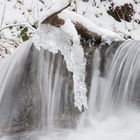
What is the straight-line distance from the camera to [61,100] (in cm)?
434

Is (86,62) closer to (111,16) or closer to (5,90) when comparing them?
(5,90)

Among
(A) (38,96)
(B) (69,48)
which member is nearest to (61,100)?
(A) (38,96)

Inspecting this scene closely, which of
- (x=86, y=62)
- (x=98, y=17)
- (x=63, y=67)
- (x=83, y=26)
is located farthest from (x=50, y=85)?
(x=98, y=17)

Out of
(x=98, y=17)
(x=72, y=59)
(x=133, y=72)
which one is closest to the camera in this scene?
(x=72, y=59)

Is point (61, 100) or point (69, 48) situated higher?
point (69, 48)

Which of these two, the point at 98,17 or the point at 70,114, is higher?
the point at 98,17

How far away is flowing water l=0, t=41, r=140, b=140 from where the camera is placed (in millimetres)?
4145

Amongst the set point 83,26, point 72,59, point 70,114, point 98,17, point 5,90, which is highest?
point 98,17

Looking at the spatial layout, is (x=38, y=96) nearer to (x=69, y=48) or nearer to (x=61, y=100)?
(x=61, y=100)

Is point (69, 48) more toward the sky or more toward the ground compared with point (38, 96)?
more toward the sky

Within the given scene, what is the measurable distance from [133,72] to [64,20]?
39.1 inches

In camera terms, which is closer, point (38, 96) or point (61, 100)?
point (38, 96)

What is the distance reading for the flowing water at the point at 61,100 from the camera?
4145mm

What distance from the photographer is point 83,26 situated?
4.58 meters
